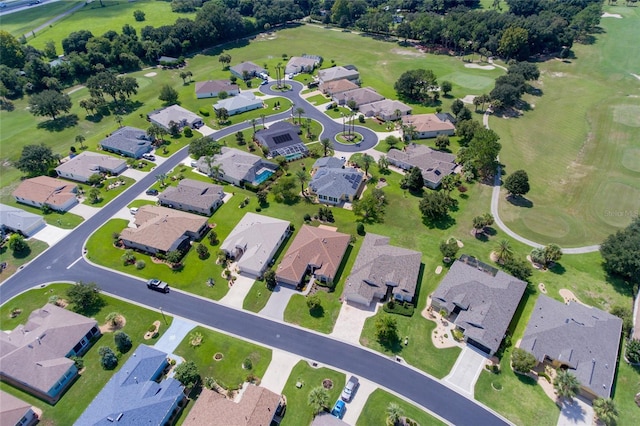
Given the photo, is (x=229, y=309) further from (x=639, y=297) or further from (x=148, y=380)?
(x=639, y=297)

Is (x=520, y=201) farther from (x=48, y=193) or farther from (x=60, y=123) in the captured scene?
(x=60, y=123)

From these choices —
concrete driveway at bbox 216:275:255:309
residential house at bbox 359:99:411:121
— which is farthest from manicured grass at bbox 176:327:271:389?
residential house at bbox 359:99:411:121

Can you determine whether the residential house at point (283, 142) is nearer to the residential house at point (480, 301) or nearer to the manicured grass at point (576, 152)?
the residential house at point (480, 301)

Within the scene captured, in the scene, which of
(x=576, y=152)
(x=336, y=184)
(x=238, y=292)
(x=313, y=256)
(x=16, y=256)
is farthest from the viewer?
(x=576, y=152)

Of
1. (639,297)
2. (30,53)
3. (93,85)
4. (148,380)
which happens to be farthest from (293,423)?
(30,53)

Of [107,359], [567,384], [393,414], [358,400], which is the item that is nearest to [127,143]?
[107,359]

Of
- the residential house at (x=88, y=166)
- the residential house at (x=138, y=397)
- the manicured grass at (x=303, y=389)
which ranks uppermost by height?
the residential house at (x=88, y=166)

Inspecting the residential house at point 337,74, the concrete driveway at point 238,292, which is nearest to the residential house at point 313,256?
the concrete driveway at point 238,292
